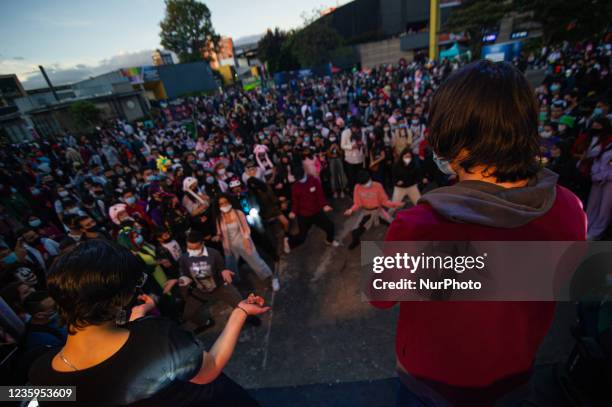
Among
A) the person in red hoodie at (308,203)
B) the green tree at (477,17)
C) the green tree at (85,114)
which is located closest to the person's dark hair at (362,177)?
the person in red hoodie at (308,203)

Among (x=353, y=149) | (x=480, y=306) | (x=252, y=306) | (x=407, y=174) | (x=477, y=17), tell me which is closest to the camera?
(x=480, y=306)

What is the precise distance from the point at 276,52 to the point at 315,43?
7.35 metres

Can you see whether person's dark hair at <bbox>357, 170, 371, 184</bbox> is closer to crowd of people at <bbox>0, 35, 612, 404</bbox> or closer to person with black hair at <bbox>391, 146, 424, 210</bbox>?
crowd of people at <bbox>0, 35, 612, 404</bbox>

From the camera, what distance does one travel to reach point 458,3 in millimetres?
25047

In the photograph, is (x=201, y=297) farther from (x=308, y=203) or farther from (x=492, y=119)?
(x=492, y=119)

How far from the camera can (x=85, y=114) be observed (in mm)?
23406

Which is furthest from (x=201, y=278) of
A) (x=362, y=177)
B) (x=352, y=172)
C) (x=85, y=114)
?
(x=85, y=114)

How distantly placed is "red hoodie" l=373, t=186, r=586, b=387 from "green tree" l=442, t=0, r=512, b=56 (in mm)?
28841

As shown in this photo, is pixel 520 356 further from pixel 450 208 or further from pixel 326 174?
pixel 326 174

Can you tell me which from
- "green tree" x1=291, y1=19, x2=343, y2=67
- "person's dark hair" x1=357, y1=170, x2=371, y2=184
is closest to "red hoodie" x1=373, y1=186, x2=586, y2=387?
"person's dark hair" x1=357, y1=170, x2=371, y2=184

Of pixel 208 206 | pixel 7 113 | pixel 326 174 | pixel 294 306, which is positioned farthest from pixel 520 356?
pixel 7 113

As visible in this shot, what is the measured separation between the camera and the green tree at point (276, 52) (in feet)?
124

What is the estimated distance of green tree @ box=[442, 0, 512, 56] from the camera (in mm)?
21125

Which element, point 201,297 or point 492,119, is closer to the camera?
point 492,119
